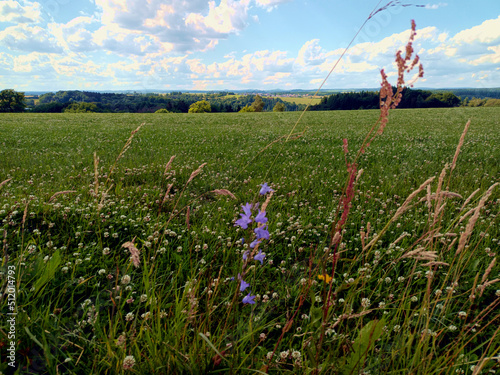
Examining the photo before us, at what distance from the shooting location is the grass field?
1698mm

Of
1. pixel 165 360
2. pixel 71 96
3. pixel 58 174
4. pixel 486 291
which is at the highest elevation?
pixel 71 96

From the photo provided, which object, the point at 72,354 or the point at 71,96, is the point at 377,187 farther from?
the point at 71,96

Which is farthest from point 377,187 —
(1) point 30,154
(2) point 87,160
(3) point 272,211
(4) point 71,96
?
(4) point 71,96

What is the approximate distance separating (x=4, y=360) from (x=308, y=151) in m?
8.68

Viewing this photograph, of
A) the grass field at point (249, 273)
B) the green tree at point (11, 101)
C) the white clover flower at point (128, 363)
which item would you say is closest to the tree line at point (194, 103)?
the green tree at point (11, 101)

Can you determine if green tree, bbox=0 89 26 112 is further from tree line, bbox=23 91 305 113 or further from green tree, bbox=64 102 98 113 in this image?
green tree, bbox=64 102 98 113

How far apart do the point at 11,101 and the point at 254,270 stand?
121 meters

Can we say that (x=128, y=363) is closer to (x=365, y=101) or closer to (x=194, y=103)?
(x=365, y=101)

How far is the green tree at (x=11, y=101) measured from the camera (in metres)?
89.7

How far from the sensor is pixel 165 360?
164cm

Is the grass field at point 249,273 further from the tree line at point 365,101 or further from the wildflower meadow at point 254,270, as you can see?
the tree line at point 365,101

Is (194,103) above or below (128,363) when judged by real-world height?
above

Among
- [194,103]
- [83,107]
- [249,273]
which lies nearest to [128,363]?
[249,273]

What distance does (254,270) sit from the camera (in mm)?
2035
